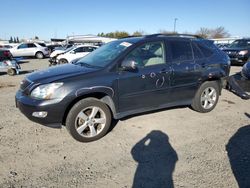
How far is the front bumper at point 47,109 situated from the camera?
11.7ft

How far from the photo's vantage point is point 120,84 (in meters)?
4.03

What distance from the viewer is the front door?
412cm

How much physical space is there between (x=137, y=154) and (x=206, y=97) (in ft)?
8.81

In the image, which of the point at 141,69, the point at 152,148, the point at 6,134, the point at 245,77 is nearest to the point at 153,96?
the point at 141,69

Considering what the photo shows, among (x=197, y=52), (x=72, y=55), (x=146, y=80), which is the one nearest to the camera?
(x=146, y=80)

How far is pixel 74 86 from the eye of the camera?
367 centimetres

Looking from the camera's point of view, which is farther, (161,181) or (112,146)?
(112,146)

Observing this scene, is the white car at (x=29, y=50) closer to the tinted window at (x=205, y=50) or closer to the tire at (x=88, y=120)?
the tinted window at (x=205, y=50)

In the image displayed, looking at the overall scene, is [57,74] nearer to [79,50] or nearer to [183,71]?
[183,71]

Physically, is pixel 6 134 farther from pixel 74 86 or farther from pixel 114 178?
pixel 114 178

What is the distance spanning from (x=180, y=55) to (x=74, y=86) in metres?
2.40

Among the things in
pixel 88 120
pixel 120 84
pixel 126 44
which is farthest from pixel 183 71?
pixel 88 120

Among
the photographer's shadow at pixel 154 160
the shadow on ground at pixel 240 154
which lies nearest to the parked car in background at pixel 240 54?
the shadow on ground at pixel 240 154

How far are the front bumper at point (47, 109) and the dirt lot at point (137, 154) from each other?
0.46 metres
